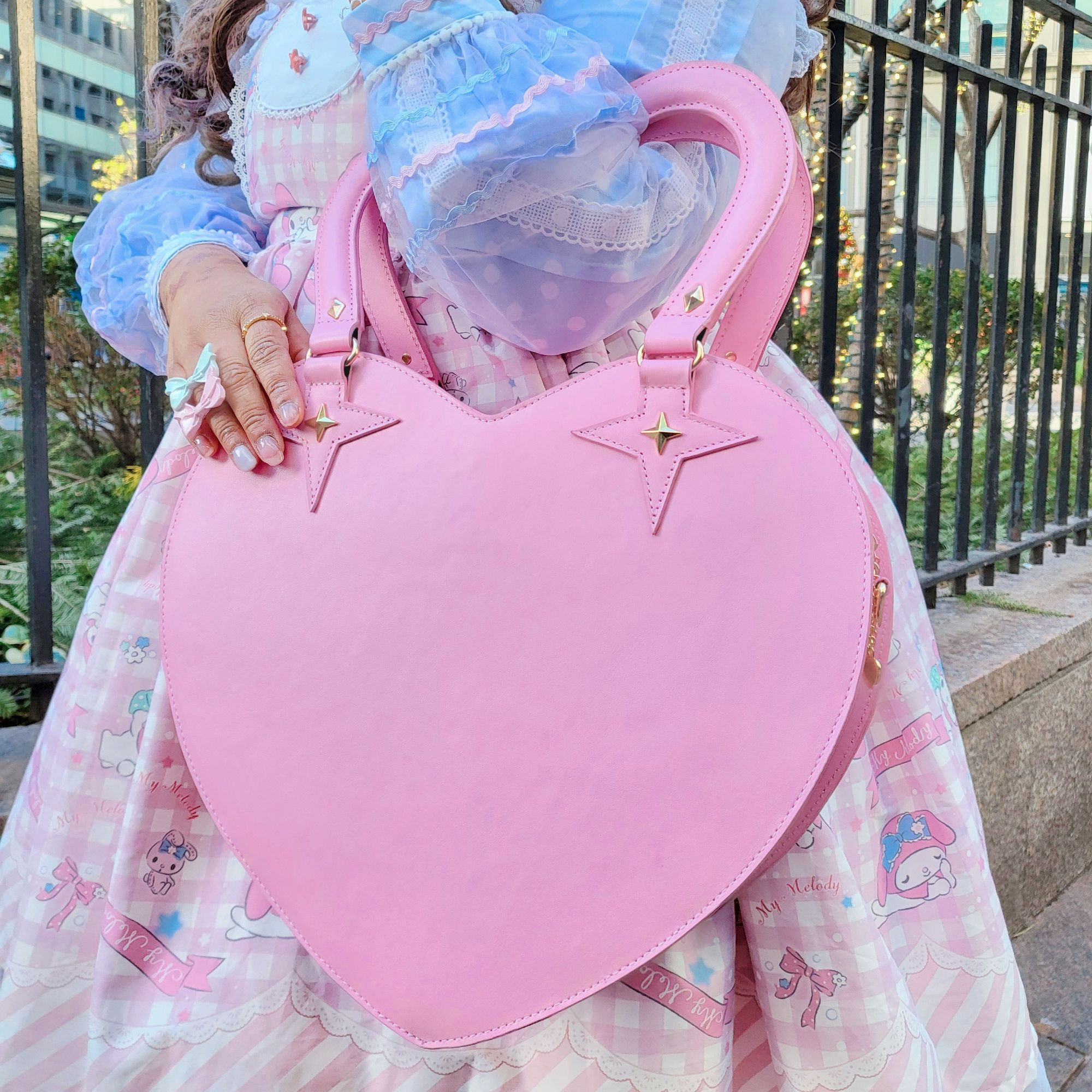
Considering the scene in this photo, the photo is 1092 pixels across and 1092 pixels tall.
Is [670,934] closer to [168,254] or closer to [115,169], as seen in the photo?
[168,254]

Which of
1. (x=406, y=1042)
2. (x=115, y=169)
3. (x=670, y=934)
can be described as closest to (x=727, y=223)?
(x=670, y=934)

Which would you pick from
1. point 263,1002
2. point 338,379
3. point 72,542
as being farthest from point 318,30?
point 72,542

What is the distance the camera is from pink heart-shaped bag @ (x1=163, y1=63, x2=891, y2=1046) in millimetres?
707

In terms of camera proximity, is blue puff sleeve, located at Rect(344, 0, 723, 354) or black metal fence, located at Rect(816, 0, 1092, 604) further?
black metal fence, located at Rect(816, 0, 1092, 604)

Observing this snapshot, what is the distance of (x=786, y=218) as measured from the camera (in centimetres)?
80

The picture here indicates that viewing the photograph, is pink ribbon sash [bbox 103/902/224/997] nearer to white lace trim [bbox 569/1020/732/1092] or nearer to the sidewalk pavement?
white lace trim [bbox 569/1020/732/1092]

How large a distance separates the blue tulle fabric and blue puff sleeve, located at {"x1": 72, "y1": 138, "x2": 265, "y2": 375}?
372mm

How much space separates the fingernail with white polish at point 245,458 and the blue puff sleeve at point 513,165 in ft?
0.74

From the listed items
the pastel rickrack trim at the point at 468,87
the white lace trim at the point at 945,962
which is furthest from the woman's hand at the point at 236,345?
the white lace trim at the point at 945,962

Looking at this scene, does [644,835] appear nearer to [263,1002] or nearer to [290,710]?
[290,710]

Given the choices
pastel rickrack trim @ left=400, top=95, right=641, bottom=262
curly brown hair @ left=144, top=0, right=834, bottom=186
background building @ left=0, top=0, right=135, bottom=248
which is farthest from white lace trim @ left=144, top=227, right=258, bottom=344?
background building @ left=0, top=0, right=135, bottom=248

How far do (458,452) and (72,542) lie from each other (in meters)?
2.07

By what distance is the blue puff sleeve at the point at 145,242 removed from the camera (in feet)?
3.65

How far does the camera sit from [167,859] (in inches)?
37.7
